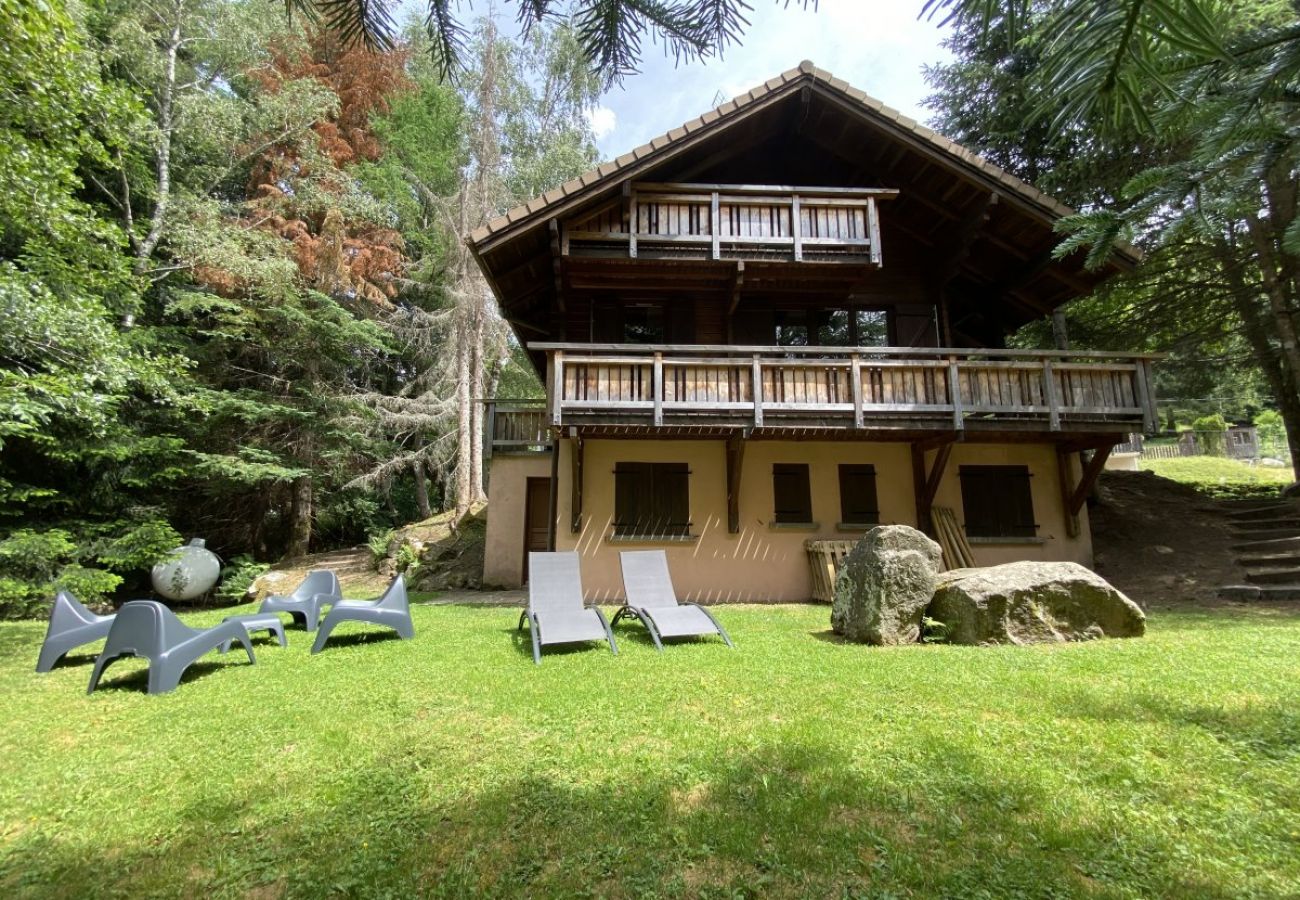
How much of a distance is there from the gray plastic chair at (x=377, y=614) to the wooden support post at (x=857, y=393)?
25.4ft

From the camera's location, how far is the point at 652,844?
2.79m

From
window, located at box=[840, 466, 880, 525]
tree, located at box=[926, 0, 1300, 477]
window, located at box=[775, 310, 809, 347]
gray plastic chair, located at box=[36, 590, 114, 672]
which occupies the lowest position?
gray plastic chair, located at box=[36, 590, 114, 672]

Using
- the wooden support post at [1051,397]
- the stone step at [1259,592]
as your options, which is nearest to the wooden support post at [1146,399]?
the wooden support post at [1051,397]

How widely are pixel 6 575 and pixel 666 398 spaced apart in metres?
12.2

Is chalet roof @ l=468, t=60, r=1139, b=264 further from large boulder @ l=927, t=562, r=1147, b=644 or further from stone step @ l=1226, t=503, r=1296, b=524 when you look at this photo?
large boulder @ l=927, t=562, r=1147, b=644

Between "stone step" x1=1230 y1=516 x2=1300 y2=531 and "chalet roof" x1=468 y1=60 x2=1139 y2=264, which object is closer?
"chalet roof" x1=468 y1=60 x2=1139 y2=264

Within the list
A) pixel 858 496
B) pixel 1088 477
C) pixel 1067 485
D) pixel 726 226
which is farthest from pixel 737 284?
pixel 1067 485

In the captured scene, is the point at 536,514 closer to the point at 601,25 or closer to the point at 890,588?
the point at 890,588

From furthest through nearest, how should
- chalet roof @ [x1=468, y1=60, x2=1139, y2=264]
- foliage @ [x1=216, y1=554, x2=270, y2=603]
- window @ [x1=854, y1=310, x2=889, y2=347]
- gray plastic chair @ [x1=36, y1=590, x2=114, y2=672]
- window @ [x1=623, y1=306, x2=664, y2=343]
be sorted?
foliage @ [x1=216, y1=554, x2=270, y2=603] < window @ [x1=854, y1=310, x2=889, y2=347] < window @ [x1=623, y1=306, x2=664, y2=343] < chalet roof @ [x1=468, y1=60, x2=1139, y2=264] < gray plastic chair @ [x1=36, y1=590, x2=114, y2=672]

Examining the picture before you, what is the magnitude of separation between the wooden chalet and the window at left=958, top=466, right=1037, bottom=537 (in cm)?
4

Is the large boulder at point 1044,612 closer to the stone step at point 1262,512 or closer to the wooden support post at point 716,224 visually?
the wooden support post at point 716,224

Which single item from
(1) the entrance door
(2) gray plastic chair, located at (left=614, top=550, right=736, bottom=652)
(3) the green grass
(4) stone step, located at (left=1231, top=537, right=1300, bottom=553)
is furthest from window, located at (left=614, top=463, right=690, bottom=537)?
(3) the green grass

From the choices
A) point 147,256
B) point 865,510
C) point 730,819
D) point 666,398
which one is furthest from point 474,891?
point 147,256

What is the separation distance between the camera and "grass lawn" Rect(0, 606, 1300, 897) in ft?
8.50
